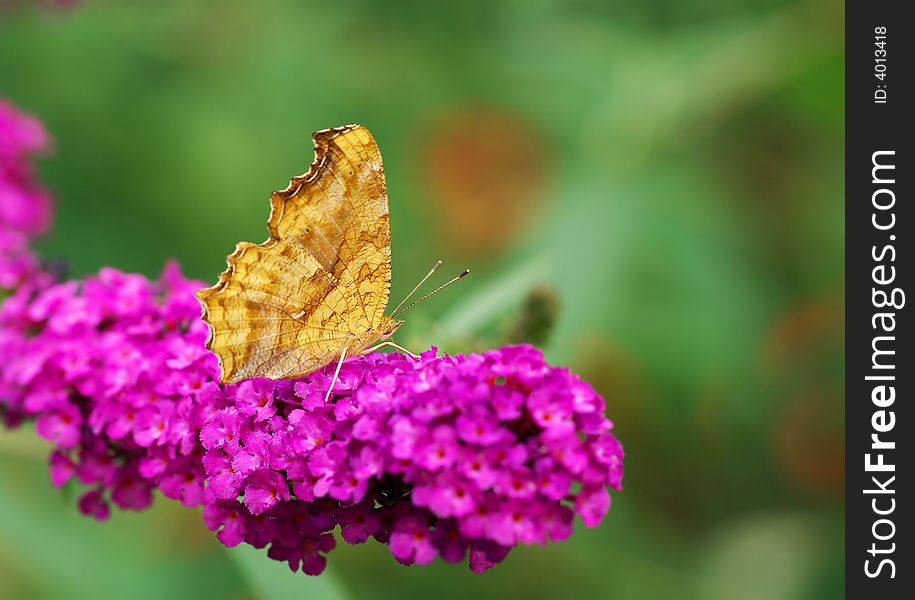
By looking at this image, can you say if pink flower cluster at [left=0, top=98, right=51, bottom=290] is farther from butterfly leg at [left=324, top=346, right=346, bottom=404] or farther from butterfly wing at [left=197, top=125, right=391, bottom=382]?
butterfly leg at [left=324, top=346, right=346, bottom=404]

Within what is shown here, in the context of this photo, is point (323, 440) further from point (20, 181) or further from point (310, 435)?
point (20, 181)

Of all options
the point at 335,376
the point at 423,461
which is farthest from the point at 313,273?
the point at 423,461

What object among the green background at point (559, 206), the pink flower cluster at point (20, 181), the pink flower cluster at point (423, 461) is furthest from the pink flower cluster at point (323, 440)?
the pink flower cluster at point (20, 181)

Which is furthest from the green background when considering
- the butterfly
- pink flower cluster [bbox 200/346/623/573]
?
pink flower cluster [bbox 200/346/623/573]

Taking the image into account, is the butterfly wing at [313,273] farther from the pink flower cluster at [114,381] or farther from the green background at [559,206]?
the green background at [559,206]

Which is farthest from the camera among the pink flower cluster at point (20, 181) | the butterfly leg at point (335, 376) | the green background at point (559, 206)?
the green background at point (559, 206)
